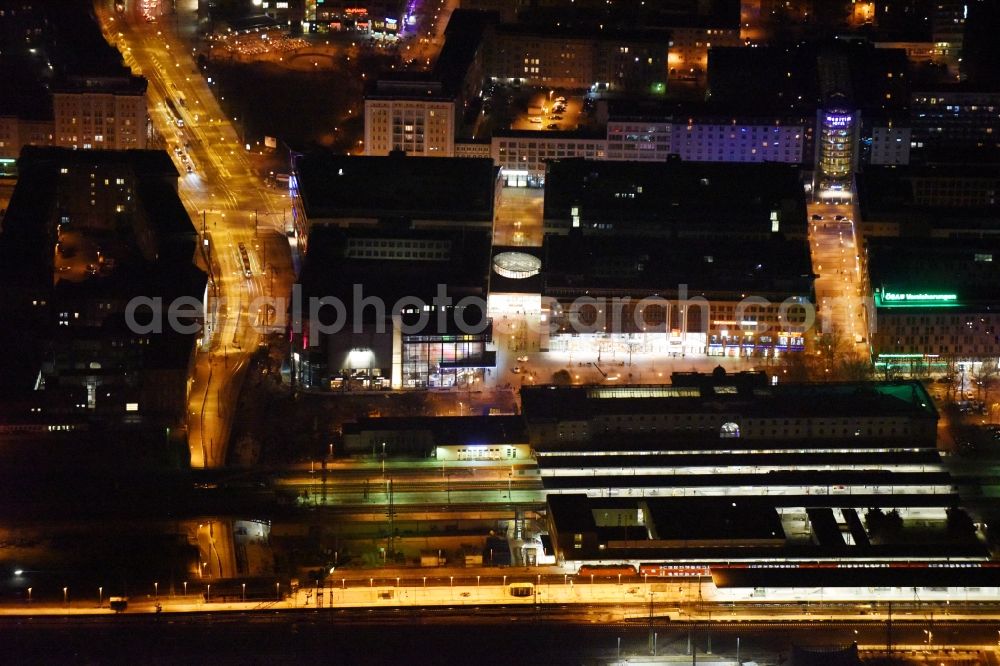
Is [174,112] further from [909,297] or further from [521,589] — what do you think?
[521,589]

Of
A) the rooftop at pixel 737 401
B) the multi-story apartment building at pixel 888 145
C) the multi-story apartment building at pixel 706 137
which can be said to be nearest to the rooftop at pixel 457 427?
the rooftop at pixel 737 401

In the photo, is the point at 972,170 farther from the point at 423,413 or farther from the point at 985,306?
the point at 423,413

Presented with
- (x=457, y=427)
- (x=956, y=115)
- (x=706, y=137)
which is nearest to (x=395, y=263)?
(x=457, y=427)

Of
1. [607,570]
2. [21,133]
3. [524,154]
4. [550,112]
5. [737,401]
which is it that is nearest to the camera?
[607,570]

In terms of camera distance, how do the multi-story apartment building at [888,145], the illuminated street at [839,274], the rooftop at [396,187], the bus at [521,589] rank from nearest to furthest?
the bus at [521,589] → the illuminated street at [839,274] → the rooftop at [396,187] → the multi-story apartment building at [888,145]

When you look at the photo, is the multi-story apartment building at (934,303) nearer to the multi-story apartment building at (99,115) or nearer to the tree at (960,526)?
the tree at (960,526)

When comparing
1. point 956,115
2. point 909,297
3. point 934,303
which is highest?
point 956,115
